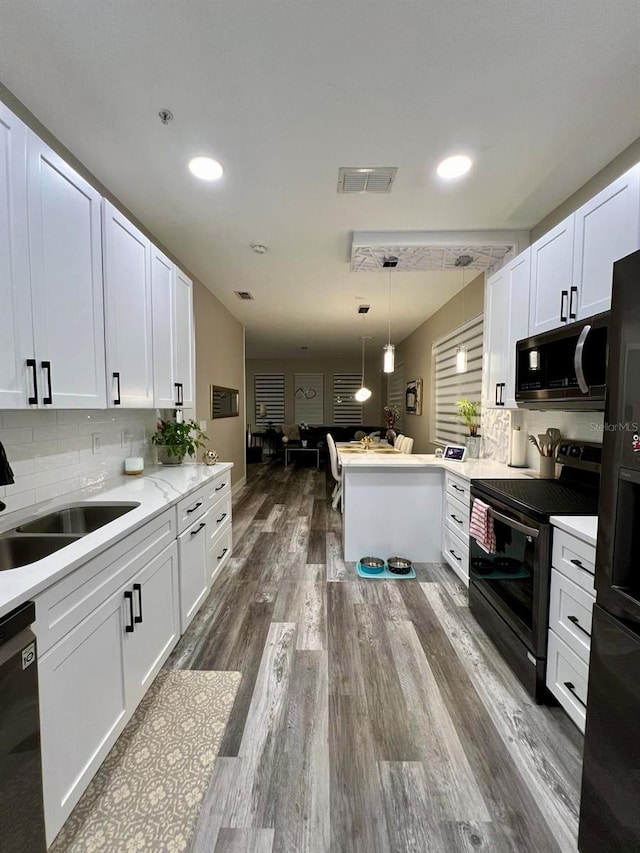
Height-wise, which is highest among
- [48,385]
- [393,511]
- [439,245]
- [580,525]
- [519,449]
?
[439,245]

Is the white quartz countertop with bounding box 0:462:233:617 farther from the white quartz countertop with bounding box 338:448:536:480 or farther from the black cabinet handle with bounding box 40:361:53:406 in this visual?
the white quartz countertop with bounding box 338:448:536:480

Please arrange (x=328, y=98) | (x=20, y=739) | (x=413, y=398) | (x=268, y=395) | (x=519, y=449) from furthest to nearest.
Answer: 1. (x=268, y=395)
2. (x=413, y=398)
3. (x=519, y=449)
4. (x=328, y=98)
5. (x=20, y=739)

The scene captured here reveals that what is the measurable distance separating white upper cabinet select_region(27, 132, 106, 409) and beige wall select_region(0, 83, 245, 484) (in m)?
0.89

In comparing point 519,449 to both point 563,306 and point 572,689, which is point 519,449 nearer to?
point 563,306

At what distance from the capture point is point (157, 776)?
1.33 metres

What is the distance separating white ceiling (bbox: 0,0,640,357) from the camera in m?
1.29

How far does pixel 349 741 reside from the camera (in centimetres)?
148

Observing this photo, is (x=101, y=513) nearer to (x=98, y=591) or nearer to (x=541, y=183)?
(x=98, y=591)

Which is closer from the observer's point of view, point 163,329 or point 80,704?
point 80,704

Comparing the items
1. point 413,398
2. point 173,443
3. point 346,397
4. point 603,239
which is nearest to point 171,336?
point 173,443

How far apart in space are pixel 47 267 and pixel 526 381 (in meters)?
2.57

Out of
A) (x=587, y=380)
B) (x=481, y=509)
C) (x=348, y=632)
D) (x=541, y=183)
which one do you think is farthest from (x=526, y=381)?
(x=348, y=632)

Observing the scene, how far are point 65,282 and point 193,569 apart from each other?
5.61 feet

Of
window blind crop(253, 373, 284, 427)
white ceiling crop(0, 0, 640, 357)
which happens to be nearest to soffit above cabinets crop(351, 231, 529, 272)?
white ceiling crop(0, 0, 640, 357)
